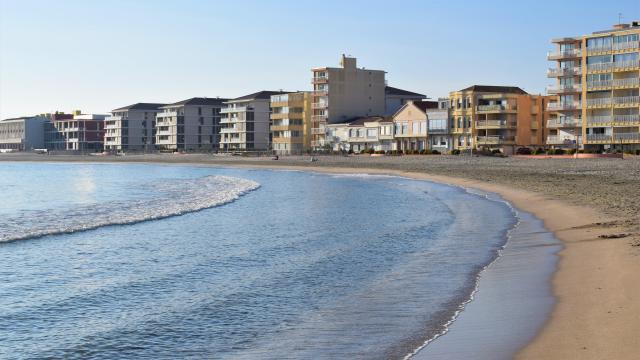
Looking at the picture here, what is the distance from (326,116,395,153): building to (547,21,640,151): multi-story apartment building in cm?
3255

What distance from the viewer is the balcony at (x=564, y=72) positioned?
9631 centimetres

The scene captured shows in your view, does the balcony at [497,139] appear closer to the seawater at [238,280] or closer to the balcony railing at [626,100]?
the balcony railing at [626,100]

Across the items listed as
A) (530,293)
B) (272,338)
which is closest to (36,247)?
(272,338)

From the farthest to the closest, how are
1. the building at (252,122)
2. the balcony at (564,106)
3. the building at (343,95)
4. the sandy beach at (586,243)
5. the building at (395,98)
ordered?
the building at (252,122) < the building at (395,98) < the building at (343,95) < the balcony at (564,106) < the sandy beach at (586,243)

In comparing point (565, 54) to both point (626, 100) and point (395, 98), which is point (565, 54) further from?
point (395, 98)

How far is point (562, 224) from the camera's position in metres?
27.4

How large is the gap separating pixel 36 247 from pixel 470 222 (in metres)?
16.7

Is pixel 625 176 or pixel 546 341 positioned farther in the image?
pixel 625 176

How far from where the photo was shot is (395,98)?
150m

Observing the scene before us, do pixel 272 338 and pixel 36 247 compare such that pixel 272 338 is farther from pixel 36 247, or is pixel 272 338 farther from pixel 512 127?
pixel 512 127

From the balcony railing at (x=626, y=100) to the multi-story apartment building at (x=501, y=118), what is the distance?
53.1 feet

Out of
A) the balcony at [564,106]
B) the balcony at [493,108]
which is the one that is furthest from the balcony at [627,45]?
the balcony at [493,108]

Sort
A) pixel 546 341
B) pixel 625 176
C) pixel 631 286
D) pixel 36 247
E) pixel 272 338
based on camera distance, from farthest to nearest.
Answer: pixel 625 176 → pixel 36 247 → pixel 631 286 → pixel 272 338 → pixel 546 341

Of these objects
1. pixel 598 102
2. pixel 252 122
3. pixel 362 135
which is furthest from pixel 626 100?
pixel 252 122
